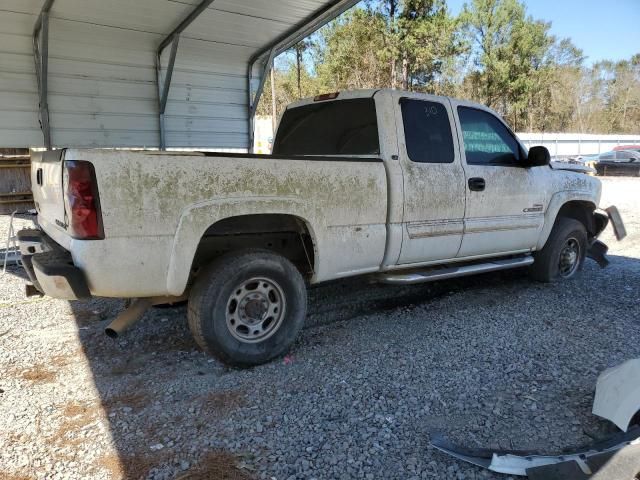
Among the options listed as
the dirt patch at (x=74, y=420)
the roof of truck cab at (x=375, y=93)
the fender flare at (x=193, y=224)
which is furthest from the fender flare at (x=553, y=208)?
the dirt patch at (x=74, y=420)

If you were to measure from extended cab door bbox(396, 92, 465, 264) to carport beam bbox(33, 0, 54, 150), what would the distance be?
466 cm

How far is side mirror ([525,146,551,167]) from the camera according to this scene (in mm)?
5191

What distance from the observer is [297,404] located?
10.5 feet

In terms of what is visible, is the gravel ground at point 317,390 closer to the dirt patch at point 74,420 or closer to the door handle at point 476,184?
the dirt patch at point 74,420

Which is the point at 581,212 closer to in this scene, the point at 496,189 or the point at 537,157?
the point at 537,157

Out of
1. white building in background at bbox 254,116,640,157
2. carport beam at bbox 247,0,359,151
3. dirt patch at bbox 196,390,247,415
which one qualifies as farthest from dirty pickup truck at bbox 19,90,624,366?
white building in background at bbox 254,116,640,157

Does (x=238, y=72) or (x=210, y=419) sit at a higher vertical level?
(x=238, y=72)

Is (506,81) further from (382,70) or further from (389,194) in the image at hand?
(389,194)

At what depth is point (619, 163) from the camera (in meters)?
26.6

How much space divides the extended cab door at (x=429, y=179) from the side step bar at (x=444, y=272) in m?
0.13

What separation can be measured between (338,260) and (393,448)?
5.46 ft

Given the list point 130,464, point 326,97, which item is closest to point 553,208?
point 326,97

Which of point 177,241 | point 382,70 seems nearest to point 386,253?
point 177,241

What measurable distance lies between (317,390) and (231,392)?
60cm
